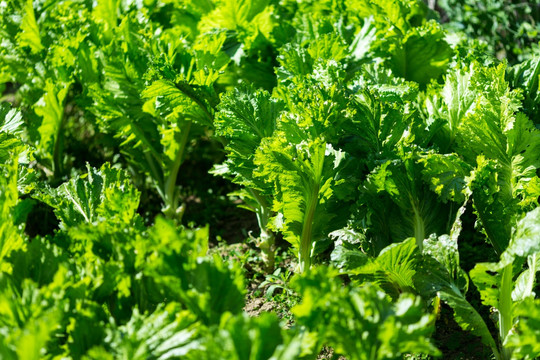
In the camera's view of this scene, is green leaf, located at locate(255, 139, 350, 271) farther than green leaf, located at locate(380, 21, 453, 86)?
No

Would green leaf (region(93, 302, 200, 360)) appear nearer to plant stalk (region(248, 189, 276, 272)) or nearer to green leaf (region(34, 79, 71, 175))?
plant stalk (region(248, 189, 276, 272))

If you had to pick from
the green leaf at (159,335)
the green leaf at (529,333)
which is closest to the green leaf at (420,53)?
the green leaf at (529,333)

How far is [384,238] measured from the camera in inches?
126

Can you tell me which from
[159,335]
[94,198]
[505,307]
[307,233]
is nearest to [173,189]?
[94,198]

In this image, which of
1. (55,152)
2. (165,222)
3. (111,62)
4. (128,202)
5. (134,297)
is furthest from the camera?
(55,152)

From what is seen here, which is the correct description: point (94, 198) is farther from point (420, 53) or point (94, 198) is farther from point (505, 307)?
point (420, 53)

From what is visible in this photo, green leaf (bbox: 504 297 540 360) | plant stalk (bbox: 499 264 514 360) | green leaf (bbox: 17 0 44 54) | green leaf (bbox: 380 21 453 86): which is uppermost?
green leaf (bbox: 17 0 44 54)

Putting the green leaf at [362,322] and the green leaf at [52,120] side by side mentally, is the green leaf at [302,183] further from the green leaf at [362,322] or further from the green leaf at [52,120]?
the green leaf at [52,120]

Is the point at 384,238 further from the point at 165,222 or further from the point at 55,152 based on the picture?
the point at 55,152

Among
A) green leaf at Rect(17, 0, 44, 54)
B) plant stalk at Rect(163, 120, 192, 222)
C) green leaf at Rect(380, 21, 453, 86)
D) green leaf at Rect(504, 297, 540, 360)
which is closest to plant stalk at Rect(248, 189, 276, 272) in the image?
plant stalk at Rect(163, 120, 192, 222)

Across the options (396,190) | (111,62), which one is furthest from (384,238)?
(111,62)

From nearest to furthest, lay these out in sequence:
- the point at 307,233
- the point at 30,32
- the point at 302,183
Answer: the point at 302,183 < the point at 307,233 < the point at 30,32

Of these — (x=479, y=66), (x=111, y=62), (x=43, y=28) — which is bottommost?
(x=479, y=66)

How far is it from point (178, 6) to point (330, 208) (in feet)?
6.99
